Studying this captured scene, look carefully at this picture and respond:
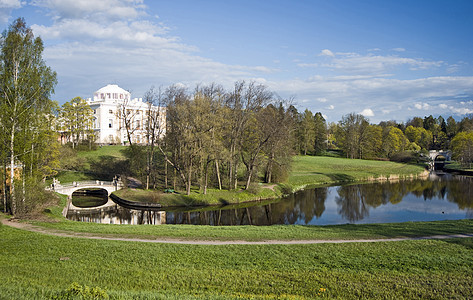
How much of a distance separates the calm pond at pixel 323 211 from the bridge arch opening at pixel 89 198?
3.56 metres

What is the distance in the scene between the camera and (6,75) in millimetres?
24719

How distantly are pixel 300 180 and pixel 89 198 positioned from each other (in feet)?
110

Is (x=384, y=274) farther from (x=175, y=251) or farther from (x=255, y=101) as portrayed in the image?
(x=255, y=101)

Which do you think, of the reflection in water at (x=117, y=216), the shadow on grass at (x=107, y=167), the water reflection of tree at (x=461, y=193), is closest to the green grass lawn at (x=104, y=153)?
the shadow on grass at (x=107, y=167)

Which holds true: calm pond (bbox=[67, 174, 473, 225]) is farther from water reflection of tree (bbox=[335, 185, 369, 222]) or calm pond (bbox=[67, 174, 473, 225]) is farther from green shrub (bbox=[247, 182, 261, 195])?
green shrub (bbox=[247, 182, 261, 195])

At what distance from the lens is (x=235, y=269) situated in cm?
1377

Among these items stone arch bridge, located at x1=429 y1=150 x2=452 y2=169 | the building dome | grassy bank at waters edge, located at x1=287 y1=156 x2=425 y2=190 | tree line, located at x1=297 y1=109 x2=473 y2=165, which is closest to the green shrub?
grassy bank at waters edge, located at x1=287 y1=156 x2=425 y2=190

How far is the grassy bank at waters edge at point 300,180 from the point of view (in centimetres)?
4253

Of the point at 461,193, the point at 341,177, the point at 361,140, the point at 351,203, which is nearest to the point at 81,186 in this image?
the point at 351,203

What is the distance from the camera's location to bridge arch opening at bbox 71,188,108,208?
4406 cm

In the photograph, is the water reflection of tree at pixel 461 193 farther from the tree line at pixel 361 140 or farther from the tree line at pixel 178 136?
the tree line at pixel 361 140

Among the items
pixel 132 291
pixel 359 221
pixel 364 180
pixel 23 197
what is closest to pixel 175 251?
pixel 132 291

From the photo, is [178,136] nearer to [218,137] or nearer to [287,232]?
[218,137]

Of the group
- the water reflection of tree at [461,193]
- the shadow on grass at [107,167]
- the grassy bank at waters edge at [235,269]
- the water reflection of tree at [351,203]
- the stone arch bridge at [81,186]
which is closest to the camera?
the grassy bank at waters edge at [235,269]
